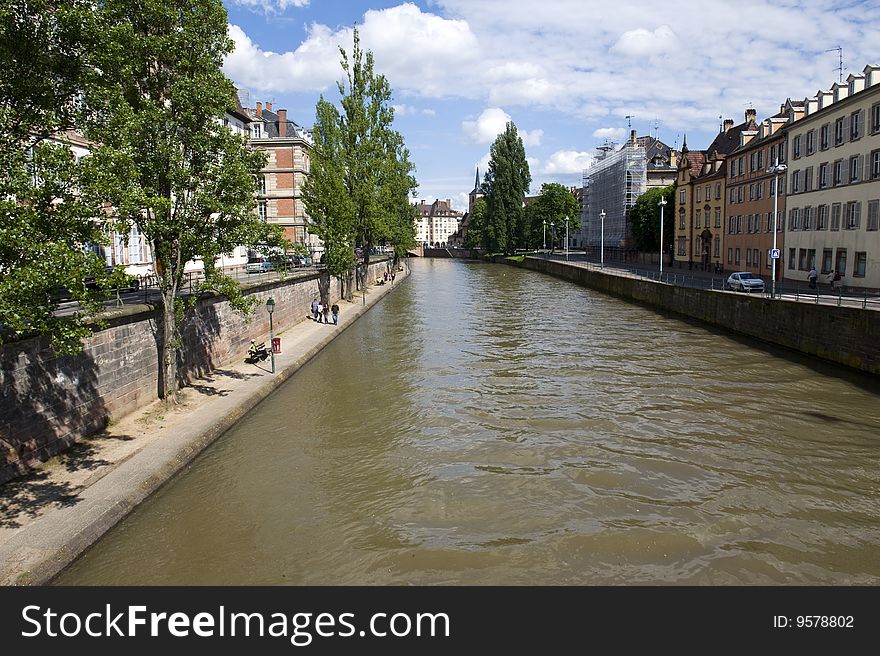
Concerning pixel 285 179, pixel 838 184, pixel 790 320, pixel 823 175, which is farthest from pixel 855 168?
pixel 285 179

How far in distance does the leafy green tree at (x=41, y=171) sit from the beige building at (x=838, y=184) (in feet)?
122

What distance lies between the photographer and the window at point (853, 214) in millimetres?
36531

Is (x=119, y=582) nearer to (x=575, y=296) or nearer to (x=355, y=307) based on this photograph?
(x=355, y=307)

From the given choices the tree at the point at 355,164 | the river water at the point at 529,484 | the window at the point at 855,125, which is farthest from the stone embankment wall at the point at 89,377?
the window at the point at 855,125

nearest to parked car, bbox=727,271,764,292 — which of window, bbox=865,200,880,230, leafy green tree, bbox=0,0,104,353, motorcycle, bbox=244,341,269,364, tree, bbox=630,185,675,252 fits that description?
window, bbox=865,200,880,230

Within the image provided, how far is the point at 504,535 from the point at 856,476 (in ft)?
25.3

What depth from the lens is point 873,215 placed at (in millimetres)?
34938

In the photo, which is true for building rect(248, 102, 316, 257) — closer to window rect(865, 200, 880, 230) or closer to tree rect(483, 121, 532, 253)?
tree rect(483, 121, 532, 253)

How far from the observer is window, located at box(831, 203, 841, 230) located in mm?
38562

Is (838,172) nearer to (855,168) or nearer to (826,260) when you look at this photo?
(855,168)

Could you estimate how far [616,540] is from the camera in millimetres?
10656

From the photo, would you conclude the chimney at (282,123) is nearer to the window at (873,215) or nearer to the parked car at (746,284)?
the parked car at (746,284)

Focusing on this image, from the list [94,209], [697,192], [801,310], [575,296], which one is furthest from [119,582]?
[697,192]

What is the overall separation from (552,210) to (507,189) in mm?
9296
